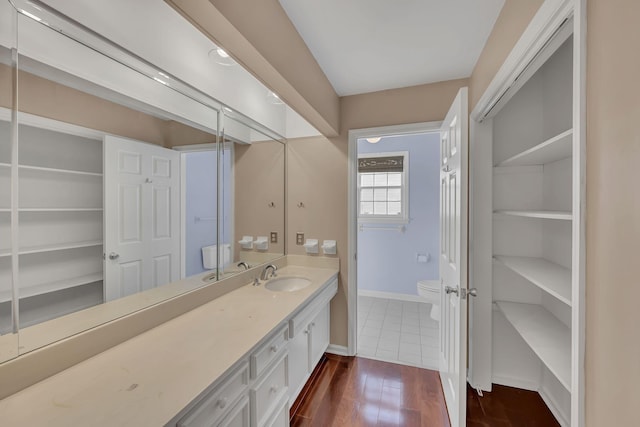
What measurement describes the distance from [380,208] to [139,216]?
11.1ft

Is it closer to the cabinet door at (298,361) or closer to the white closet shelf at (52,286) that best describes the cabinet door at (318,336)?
the cabinet door at (298,361)

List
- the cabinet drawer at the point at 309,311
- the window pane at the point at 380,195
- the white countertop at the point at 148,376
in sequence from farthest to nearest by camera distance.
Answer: the window pane at the point at 380,195 < the cabinet drawer at the point at 309,311 < the white countertop at the point at 148,376

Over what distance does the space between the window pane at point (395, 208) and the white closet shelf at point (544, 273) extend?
209cm

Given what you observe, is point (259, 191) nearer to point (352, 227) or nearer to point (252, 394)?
point (352, 227)

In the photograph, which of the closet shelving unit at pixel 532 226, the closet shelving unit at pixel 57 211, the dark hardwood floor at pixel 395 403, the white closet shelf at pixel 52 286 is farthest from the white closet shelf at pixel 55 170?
the closet shelving unit at pixel 532 226

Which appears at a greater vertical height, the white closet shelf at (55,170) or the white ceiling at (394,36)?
the white ceiling at (394,36)

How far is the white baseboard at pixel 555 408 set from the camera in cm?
162

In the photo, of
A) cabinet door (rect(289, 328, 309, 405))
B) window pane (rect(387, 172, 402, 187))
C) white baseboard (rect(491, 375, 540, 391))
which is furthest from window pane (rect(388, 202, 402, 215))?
cabinet door (rect(289, 328, 309, 405))

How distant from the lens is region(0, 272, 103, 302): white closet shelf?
34.1 inches

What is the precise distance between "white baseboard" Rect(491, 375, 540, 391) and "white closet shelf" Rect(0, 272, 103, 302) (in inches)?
104

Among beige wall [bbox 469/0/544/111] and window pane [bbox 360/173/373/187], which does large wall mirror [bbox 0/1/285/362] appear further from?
window pane [bbox 360/173/373/187]

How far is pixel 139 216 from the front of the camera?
1.24 metres
